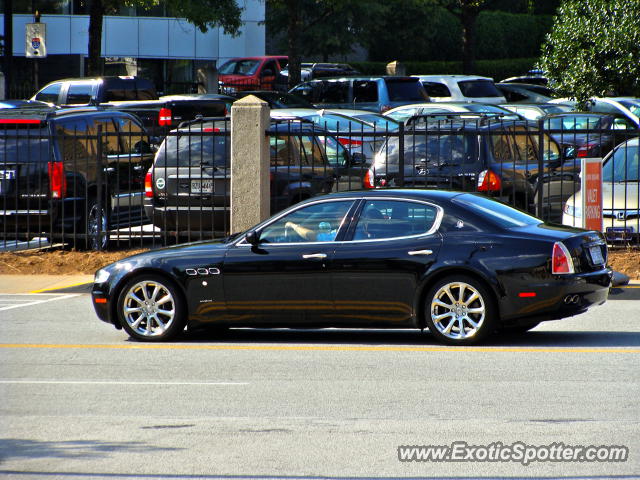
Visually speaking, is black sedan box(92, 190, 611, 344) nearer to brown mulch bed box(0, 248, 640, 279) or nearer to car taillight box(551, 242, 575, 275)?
car taillight box(551, 242, 575, 275)

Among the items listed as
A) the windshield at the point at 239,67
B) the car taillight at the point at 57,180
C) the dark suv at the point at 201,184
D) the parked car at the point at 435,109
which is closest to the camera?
the car taillight at the point at 57,180

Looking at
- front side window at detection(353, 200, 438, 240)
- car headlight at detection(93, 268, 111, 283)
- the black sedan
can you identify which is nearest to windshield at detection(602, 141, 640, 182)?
the black sedan

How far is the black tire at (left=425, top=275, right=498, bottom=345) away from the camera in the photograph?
964 centimetres

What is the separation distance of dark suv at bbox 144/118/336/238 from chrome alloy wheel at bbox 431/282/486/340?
6363 mm

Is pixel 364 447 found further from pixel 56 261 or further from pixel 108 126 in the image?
pixel 108 126

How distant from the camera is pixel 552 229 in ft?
32.9

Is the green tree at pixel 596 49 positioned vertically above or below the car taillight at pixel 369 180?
above

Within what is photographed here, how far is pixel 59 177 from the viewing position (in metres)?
15.8

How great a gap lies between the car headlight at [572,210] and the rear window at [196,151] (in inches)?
184

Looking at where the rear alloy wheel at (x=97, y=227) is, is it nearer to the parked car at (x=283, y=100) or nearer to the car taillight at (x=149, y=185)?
the car taillight at (x=149, y=185)

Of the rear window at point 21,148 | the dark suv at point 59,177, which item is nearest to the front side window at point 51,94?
the dark suv at point 59,177

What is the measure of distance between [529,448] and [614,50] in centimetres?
2023

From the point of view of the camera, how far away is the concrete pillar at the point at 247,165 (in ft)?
51.0

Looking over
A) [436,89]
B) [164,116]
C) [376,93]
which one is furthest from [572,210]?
[436,89]
